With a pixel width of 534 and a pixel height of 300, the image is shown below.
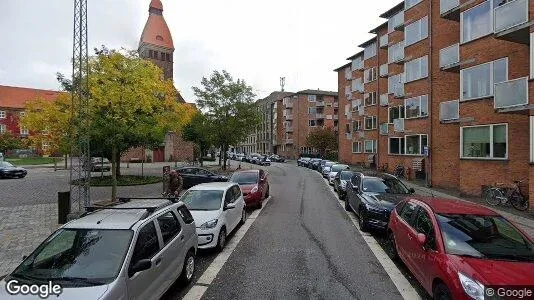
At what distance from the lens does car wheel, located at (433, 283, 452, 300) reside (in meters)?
4.87

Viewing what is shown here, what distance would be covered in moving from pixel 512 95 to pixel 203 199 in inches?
513

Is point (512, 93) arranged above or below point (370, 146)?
above

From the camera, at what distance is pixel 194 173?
23.3 metres

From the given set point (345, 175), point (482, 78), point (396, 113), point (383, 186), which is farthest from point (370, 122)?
point (383, 186)

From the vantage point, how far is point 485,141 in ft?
59.6

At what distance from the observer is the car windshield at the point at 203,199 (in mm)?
9271

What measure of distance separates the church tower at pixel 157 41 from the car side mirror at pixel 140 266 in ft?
200

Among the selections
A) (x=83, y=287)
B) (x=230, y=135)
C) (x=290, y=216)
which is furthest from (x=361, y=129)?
(x=83, y=287)

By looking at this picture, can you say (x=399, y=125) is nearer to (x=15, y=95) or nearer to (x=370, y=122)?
(x=370, y=122)

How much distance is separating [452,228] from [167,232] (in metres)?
4.62

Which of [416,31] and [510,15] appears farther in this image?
[416,31]

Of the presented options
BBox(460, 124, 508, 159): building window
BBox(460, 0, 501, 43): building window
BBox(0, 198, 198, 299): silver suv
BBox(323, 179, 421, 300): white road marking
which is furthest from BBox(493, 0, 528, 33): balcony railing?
BBox(0, 198, 198, 299): silver suv

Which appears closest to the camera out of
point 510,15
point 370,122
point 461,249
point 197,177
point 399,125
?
point 461,249

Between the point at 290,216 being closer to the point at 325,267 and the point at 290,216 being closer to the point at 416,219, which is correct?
the point at 325,267
